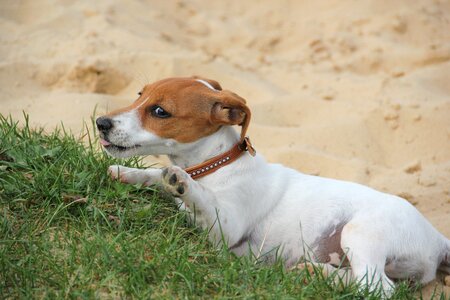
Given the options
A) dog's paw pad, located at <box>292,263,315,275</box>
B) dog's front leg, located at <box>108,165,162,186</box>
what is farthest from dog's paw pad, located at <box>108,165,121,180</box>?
dog's paw pad, located at <box>292,263,315,275</box>

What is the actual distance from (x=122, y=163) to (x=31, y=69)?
254 cm

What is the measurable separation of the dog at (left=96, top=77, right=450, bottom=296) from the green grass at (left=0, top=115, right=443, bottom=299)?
7.0 inches

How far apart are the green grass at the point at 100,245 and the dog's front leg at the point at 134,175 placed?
0.06 metres

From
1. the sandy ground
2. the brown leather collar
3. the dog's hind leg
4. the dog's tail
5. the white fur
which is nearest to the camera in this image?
the dog's hind leg

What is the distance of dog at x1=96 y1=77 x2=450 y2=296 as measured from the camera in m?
3.94

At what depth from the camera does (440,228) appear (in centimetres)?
491

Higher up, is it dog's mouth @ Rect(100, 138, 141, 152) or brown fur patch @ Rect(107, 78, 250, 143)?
brown fur patch @ Rect(107, 78, 250, 143)

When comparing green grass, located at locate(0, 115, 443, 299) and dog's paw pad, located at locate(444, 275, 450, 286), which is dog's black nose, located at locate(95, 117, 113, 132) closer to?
green grass, located at locate(0, 115, 443, 299)

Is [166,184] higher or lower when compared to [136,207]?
higher

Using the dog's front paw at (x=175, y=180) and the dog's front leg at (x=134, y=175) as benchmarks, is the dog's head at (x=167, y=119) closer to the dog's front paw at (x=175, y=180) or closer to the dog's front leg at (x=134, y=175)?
the dog's front leg at (x=134, y=175)

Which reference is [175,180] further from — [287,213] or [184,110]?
[287,213]

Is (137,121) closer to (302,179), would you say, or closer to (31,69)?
(302,179)

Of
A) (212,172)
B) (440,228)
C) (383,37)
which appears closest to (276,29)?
(383,37)

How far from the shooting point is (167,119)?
401 cm
